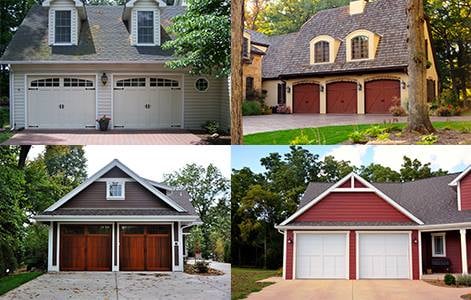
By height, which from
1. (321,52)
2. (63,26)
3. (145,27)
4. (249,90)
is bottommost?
(249,90)

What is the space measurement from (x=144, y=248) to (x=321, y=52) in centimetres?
562

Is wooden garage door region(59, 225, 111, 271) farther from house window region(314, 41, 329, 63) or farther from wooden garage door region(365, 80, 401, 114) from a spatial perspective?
wooden garage door region(365, 80, 401, 114)

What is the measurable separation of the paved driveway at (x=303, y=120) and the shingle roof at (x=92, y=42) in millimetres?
3194

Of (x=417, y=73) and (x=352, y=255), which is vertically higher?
(x=417, y=73)

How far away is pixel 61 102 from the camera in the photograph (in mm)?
11680

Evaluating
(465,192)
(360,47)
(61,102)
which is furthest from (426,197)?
(61,102)

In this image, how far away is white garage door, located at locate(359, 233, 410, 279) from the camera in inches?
451

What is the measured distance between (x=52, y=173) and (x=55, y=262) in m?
1.82

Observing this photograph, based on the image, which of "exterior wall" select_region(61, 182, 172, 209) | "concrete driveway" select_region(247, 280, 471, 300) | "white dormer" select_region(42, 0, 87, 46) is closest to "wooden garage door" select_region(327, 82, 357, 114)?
"concrete driveway" select_region(247, 280, 471, 300)

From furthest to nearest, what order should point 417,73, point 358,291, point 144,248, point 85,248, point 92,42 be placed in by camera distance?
1. point 144,248
2. point 85,248
3. point 92,42
4. point 358,291
5. point 417,73

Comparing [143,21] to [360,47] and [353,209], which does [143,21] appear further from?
[353,209]

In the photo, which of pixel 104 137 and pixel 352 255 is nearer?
pixel 104 137

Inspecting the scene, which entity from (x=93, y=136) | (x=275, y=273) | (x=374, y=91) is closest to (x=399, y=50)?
(x=374, y=91)

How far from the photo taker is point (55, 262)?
12.5 m
